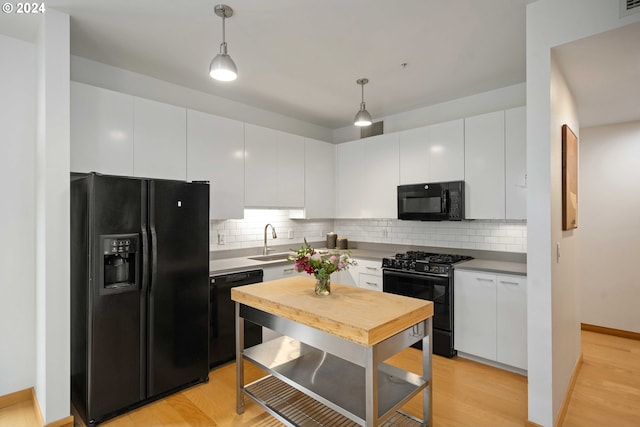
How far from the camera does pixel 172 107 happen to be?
3145mm

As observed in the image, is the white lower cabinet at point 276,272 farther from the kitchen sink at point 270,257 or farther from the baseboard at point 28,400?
the baseboard at point 28,400

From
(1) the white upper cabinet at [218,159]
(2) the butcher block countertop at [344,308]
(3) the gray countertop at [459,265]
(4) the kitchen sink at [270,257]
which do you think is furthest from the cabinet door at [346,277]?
(2) the butcher block countertop at [344,308]

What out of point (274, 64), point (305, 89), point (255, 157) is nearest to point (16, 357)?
point (255, 157)

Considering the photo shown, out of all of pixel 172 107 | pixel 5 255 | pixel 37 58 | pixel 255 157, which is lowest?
pixel 5 255

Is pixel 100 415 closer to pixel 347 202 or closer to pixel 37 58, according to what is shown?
pixel 37 58

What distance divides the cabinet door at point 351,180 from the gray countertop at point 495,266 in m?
1.48

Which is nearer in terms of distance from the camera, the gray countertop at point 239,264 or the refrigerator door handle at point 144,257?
the refrigerator door handle at point 144,257

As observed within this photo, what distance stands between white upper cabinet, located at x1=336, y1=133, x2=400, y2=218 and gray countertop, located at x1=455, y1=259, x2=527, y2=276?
1046 mm

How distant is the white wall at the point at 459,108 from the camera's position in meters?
3.54

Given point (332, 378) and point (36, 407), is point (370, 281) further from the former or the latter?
Answer: point (36, 407)

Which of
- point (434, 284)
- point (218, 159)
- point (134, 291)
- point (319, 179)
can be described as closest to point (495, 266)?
point (434, 284)

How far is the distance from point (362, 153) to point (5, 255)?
3.66 meters

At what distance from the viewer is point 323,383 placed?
2174 mm

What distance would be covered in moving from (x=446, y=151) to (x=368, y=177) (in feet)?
3.45
